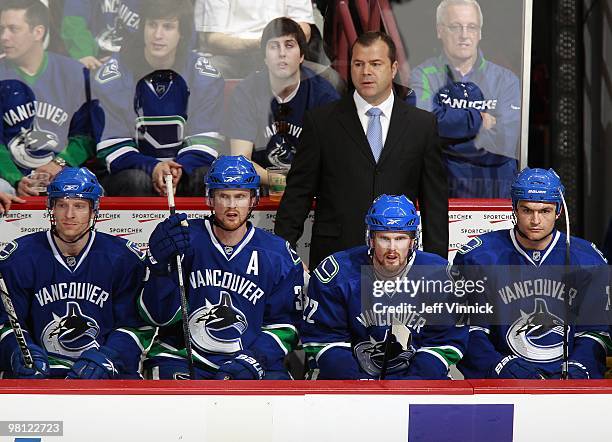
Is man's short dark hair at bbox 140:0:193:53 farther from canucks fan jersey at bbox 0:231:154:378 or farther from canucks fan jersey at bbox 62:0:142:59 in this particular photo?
canucks fan jersey at bbox 0:231:154:378

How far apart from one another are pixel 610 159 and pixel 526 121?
52 centimetres

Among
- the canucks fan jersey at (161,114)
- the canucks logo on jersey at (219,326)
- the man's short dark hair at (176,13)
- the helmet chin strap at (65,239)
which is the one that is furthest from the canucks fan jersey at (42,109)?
the canucks logo on jersey at (219,326)

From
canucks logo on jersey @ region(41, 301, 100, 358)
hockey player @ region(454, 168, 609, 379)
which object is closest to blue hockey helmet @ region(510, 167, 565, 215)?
hockey player @ region(454, 168, 609, 379)

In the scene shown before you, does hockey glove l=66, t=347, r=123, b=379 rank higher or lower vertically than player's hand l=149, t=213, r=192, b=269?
lower

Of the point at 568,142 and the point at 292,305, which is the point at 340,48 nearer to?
the point at 568,142

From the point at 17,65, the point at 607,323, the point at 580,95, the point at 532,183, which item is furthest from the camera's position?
the point at 580,95

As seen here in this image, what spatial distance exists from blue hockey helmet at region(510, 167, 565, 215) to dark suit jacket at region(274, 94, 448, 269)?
0.58m

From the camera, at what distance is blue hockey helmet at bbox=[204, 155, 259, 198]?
4.92 m

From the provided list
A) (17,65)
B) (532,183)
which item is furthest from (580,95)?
(17,65)

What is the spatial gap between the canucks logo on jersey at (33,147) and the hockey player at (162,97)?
10.2 inches

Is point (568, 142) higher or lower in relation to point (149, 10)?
lower

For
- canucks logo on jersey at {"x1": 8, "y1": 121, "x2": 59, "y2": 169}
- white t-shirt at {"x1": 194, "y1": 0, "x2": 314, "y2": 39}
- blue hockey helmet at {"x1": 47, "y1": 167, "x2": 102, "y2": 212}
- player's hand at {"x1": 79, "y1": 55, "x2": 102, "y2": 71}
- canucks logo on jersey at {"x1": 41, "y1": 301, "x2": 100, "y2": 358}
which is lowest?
canucks logo on jersey at {"x1": 41, "y1": 301, "x2": 100, "y2": 358}

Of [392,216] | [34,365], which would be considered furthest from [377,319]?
[34,365]

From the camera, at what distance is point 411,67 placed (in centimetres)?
645
